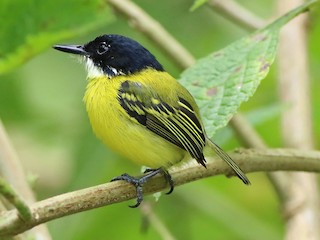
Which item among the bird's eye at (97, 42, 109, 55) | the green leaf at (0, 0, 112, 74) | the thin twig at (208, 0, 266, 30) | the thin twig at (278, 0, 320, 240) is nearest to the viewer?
the green leaf at (0, 0, 112, 74)

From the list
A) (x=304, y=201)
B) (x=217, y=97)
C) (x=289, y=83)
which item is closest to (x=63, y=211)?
(x=217, y=97)

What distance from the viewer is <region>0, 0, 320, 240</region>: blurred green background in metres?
4.00

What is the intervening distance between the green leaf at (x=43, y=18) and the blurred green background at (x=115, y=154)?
669mm

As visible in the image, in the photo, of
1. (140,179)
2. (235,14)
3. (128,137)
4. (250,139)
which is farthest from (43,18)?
(235,14)

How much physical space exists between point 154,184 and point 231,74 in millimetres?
438

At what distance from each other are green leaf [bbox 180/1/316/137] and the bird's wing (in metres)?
0.27

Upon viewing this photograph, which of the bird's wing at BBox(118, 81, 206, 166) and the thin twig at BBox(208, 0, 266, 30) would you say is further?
the thin twig at BBox(208, 0, 266, 30)

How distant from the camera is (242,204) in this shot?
15.0 ft

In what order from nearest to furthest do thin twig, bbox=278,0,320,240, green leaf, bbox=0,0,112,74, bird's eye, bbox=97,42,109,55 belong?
1. green leaf, bbox=0,0,112,74
2. thin twig, bbox=278,0,320,240
3. bird's eye, bbox=97,42,109,55

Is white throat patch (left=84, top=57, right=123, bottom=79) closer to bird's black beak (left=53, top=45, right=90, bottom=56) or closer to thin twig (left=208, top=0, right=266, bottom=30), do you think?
bird's black beak (left=53, top=45, right=90, bottom=56)

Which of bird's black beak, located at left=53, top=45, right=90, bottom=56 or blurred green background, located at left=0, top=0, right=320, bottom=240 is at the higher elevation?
bird's black beak, located at left=53, top=45, right=90, bottom=56

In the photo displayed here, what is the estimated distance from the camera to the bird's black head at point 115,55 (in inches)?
139

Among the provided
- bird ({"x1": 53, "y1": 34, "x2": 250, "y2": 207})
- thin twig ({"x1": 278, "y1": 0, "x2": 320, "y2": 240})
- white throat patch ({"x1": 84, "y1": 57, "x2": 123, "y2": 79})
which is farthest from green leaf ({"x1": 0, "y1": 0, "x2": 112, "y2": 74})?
thin twig ({"x1": 278, "y1": 0, "x2": 320, "y2": 240})

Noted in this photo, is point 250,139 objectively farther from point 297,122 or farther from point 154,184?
point 154,184
